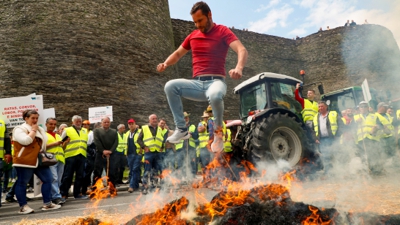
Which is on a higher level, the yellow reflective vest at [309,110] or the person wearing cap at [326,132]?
the yellow reflective vest at [309,110]

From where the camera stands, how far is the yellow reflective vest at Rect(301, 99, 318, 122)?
26.5 feet

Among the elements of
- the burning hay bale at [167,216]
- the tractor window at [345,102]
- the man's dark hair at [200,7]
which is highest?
the man's dark hair at [200,7]

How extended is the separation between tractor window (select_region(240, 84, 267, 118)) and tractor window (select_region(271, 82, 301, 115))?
0.27m

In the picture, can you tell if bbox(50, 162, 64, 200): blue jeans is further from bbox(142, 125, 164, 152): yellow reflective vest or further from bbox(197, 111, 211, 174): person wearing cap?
bbox(197, 111, 211, 174): person wearing cap

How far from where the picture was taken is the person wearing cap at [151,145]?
25.8 feet

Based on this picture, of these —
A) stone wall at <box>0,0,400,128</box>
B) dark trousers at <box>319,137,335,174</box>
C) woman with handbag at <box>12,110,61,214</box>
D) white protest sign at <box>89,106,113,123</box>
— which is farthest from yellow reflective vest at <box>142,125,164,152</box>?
stone wall at <box>0,0,400,128</box>

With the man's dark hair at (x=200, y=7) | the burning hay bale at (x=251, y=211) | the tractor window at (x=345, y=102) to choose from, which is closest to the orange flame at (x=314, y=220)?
the burning hay bale at (x=251, y=211)

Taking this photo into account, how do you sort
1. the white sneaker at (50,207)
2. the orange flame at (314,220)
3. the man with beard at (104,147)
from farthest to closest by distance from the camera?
the man with beard at (104,147), the white sneaker at (50,207), the orange flame at (314,220)

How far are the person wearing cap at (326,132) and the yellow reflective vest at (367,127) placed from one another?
Result: 68 cm

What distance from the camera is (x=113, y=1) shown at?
669 inches

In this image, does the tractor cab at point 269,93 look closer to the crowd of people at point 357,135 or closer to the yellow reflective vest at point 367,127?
the crowd of people at point 357,135

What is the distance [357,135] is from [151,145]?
5.39 m

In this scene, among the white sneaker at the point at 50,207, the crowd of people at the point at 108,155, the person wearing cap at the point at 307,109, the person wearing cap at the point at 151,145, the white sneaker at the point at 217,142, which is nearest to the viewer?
the white sneaker at the point at 217,142

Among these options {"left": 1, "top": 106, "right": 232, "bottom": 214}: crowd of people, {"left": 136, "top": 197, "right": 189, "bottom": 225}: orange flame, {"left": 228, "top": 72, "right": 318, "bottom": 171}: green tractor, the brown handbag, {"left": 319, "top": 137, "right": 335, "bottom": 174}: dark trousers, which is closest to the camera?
{"left": 136, "top": 197, "right": 189, "bottom": 225}: orange flame
